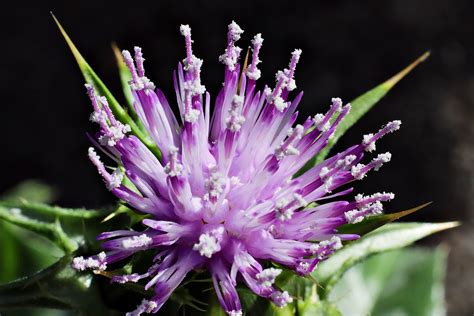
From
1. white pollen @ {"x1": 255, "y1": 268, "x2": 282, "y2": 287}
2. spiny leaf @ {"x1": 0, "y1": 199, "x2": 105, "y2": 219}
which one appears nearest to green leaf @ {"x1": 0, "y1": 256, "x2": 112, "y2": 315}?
spiny leaf @ {"x1": 0, "y1": 199, "x2": 105, "y2": 219}

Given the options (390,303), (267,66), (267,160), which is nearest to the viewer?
(267,160)

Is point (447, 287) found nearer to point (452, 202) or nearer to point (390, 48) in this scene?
point (452, 202)

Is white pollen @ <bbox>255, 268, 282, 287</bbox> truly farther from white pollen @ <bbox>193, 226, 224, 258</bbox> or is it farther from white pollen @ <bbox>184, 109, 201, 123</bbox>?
white pollen @ <bbox>184, 109, 201, 123</bbox>

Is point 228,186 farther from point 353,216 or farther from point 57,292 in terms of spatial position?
point 57,292

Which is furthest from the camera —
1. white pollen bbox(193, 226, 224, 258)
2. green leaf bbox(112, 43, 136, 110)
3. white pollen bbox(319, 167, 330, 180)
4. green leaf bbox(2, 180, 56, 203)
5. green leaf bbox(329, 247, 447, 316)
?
green leaf bbox(2, 180, 56, 203)

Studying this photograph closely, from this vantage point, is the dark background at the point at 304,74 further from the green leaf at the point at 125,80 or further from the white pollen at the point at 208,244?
the white pollen at the point at 208,244

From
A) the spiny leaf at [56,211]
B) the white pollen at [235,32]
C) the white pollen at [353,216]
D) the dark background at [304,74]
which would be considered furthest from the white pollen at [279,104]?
the dark background at [304,74]

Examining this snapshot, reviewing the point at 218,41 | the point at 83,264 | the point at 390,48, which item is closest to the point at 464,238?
the point at 390,48
